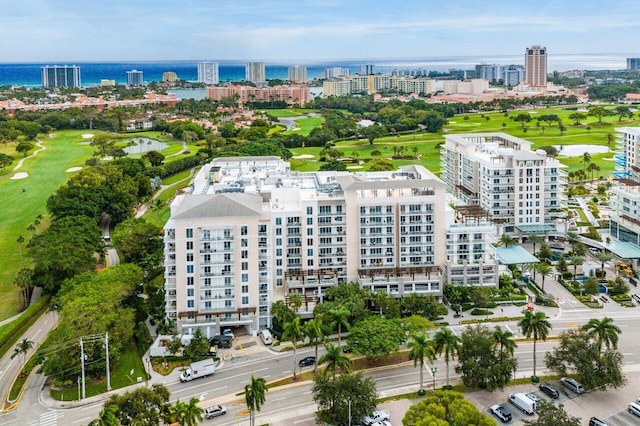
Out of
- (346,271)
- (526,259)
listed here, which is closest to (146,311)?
(346,271)

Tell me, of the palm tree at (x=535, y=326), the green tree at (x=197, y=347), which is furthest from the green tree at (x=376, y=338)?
the green tree at (x=197, y=347)

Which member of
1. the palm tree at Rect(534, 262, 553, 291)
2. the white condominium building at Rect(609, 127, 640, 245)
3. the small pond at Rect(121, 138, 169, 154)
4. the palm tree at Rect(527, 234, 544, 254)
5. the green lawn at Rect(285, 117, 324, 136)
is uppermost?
the green lawn at Rect(285, 117, 324, 136)

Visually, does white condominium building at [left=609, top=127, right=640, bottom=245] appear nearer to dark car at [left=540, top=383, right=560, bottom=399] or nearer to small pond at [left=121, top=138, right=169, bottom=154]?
dark car at [left=540, top=383, right=560, bottom=399]

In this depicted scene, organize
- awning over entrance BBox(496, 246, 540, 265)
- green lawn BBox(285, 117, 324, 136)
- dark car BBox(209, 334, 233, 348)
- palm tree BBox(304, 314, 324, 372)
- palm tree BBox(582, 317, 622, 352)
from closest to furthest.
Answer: palm tree BBox(582, 317, 622, 352), palm tree BBox(304, 314, 324, 372), dark car BBox(209, 334, 233, 348), awning over entrance BBox(496, 246, 540, 265), green lawn BBox(285, 117, 324, 136)

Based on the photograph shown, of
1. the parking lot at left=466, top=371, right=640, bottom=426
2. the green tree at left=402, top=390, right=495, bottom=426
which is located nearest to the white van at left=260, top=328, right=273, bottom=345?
the parking lot at left=466, top=371, right=640, bottom=426

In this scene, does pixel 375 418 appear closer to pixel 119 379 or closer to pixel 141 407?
pixel 141 407

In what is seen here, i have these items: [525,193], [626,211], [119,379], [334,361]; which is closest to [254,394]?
[334,361]
